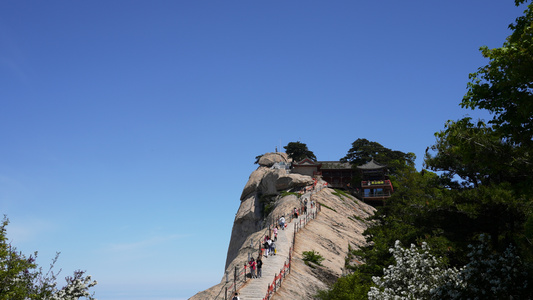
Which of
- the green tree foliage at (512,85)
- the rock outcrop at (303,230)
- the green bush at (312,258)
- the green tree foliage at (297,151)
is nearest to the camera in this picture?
the green tree foliage at (512,85)

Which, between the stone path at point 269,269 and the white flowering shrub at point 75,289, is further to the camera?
the stone path at point 269,269

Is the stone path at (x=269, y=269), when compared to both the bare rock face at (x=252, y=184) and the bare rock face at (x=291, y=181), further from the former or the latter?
the bare rock face at (x=252, y=184)

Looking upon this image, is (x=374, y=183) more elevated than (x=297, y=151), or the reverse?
(x=297, y=151)

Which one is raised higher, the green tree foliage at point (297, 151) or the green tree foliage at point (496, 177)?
the green tree foliage at point (297, 151)

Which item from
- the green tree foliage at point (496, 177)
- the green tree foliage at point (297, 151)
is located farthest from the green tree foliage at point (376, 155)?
the green tree foliage at point (496, 177)

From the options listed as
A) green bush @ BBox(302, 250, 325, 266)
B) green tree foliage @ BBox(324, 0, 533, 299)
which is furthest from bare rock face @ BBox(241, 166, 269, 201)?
green tree foliage @ BBox(324, 0, 533, 299)

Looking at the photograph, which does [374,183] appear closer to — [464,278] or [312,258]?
[312,258]

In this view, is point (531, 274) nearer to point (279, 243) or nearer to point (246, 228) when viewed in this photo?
point (279, 243)

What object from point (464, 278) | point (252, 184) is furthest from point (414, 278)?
point (252, 184)

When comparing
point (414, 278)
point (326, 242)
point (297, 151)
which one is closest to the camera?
point (414, 278)

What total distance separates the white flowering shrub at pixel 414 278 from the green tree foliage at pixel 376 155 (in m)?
64.4

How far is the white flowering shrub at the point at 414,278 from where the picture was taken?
1905 cm

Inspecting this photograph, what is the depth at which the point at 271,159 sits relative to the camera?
330 feet

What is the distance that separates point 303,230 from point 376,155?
47732 millimetres
